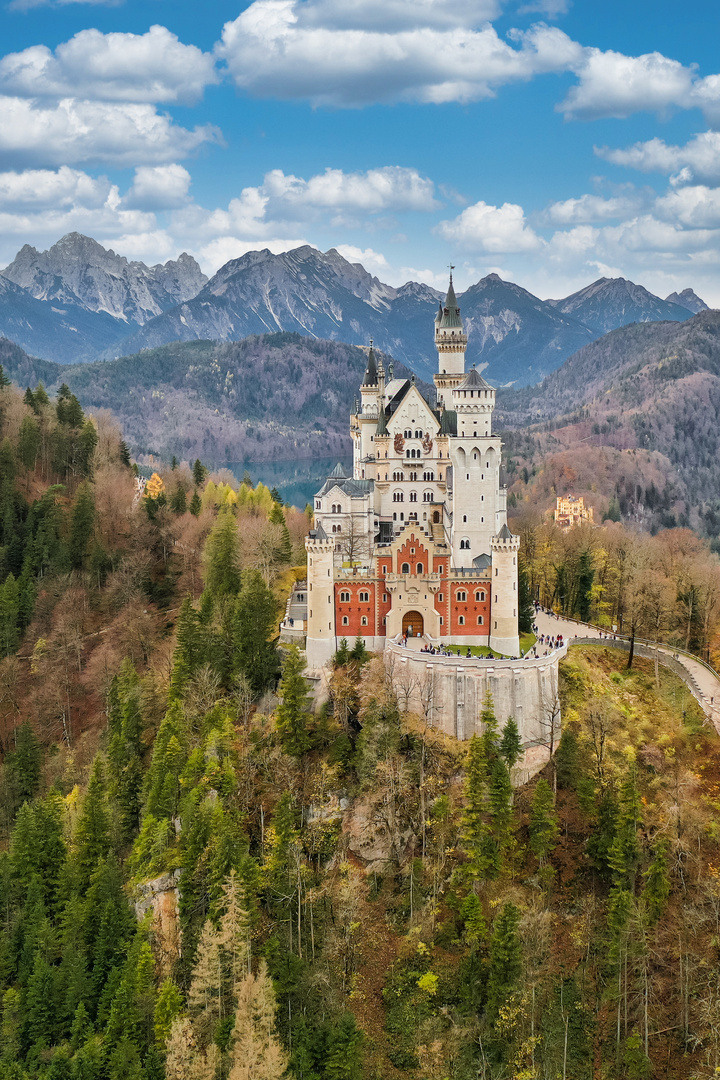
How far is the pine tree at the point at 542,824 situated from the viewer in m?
55.2

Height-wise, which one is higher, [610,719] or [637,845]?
[610,719]

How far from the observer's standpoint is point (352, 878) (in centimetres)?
5819

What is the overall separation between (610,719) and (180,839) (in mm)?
28988

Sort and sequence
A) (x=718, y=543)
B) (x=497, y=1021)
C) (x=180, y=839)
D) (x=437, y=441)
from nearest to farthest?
(x=497, y=1021)
(x=180, y=839)
(x=437, y=441)
(x=718, y=543)

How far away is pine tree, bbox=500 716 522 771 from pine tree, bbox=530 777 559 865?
300 centimetres

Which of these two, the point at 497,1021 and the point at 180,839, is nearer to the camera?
the point at 497,1021

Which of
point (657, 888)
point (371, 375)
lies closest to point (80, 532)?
point (371, 375)

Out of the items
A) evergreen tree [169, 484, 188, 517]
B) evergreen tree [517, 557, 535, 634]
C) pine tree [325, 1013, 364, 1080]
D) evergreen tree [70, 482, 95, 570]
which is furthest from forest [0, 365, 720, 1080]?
evergreen tree [169, 484, 188, 517]

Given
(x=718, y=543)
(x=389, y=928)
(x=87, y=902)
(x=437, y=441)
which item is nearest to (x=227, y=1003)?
(x=389, y=928)

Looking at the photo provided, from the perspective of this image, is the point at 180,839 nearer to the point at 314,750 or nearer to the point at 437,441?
the point at 314,750

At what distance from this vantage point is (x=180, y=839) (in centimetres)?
6012

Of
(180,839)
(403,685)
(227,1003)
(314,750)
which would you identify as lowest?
(227,1003)

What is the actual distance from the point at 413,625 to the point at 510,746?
13.1 meters

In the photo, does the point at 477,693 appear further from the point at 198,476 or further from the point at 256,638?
the point at 198,476
